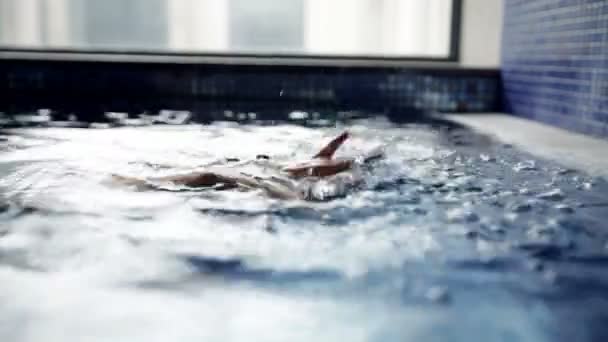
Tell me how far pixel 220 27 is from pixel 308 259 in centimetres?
622

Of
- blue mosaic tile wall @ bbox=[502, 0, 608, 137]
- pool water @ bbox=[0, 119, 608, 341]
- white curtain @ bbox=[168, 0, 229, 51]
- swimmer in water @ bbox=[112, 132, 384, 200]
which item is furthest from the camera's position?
white curtain @ bbox=[168, 0, 229, 51]

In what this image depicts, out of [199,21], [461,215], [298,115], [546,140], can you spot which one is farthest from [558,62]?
[199,21]

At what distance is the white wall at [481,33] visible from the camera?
4992mm

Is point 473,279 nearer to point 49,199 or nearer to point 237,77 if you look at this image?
point 49,199

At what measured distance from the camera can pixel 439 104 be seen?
490 centimetres

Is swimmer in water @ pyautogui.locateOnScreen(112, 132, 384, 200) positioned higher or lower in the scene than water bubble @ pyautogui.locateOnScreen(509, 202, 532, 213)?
higher

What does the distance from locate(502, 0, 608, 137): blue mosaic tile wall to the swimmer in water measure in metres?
1.88

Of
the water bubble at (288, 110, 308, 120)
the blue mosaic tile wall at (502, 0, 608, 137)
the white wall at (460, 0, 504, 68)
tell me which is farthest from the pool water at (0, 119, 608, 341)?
the white wall at (460, 0, 504, 68)

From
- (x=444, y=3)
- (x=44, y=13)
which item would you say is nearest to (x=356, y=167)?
(x=444, y=3)

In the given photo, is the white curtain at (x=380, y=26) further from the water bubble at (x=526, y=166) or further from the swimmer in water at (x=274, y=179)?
the swimmer in water at (x=274, y=179)

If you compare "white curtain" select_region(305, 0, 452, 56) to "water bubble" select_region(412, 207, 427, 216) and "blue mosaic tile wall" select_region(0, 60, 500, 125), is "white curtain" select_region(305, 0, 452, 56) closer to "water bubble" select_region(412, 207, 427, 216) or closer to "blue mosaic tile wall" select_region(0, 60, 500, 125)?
"blue mosaic tile wall" select_region(0, 60, 500, 125)

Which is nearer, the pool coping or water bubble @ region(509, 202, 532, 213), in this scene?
water bubble @ region(509, 202, 532, 213)

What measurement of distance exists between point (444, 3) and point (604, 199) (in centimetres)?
389

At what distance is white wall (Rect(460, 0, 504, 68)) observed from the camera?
4.99m
